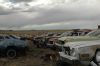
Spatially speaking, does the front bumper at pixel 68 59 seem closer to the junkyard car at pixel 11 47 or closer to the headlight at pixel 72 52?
the headlight at pixel 72 52

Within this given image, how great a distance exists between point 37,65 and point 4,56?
469 cm

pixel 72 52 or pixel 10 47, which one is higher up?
pixel 72 52

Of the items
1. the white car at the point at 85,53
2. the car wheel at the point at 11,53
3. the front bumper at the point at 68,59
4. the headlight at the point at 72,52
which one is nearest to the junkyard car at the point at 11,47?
the car wheel at the point at 11,53

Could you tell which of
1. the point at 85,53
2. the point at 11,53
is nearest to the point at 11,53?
the point at 11,53

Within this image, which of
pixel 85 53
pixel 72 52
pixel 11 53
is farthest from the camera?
pixel 11 53

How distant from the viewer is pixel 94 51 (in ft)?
32.5

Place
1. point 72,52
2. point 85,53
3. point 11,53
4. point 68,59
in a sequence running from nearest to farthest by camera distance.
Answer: point 85,53 → point 68,59 → point 72,52 → point 11,53

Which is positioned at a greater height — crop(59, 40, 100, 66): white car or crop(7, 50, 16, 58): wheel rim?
crop(59, 40, 100, 66): white car

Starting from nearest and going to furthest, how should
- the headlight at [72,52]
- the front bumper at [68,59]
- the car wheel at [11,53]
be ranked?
the front bumper at [68,59], the headlight at [72,52], the car wheel at [11,53]

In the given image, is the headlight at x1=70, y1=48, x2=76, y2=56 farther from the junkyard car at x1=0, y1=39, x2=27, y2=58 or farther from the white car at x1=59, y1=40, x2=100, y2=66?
the junkyard car at x1=0, y1=39, x2=27, y2=58

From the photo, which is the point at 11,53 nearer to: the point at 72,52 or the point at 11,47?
the point at 11,47

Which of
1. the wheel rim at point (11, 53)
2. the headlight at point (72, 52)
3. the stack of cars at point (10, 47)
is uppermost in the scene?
the headlight at point (72, 52)

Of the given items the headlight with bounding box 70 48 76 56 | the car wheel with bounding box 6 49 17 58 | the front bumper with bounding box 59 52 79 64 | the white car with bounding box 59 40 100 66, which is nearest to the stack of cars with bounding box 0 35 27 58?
the car wheel with bounding box 6 49 17 58

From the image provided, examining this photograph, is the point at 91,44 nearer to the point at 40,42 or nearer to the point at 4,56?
the point at 4,56
